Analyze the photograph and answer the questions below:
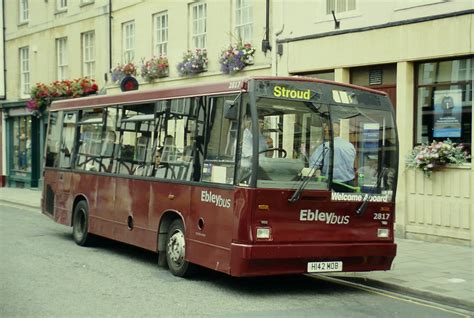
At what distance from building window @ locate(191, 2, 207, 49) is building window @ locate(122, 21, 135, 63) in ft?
11.4

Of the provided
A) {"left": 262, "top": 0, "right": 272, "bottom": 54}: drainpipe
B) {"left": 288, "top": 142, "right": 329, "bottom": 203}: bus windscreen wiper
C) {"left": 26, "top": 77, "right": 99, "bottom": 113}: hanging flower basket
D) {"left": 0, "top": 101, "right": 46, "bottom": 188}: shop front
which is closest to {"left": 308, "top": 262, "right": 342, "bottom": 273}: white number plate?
{"left": 288, "top": 142, "right": 329, "bottom": 203}: bus windscreen wiper

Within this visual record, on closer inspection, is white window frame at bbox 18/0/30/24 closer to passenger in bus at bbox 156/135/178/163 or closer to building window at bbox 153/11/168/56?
building window at bbox 153/11/168/56

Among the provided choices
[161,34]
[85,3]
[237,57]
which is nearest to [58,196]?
[237,57]

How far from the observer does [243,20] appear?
667 inches

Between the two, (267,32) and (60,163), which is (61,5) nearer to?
(267,32)

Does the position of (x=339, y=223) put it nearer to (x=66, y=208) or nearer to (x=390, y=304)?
(x=390, y=304)

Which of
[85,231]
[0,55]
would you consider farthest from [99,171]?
[0,55]

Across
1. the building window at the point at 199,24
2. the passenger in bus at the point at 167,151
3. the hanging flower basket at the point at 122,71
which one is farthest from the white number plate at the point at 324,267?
the hanging flower basket at the point at 122,71

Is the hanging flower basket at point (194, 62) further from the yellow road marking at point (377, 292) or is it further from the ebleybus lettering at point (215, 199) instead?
the ebleybus lettering at point (215, 199)

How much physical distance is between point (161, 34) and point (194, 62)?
253cm

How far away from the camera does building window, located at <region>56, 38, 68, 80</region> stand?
995 inches

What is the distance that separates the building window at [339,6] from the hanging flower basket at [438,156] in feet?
11.3

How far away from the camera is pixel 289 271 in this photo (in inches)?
302

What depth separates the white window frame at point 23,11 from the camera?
1117 inches
